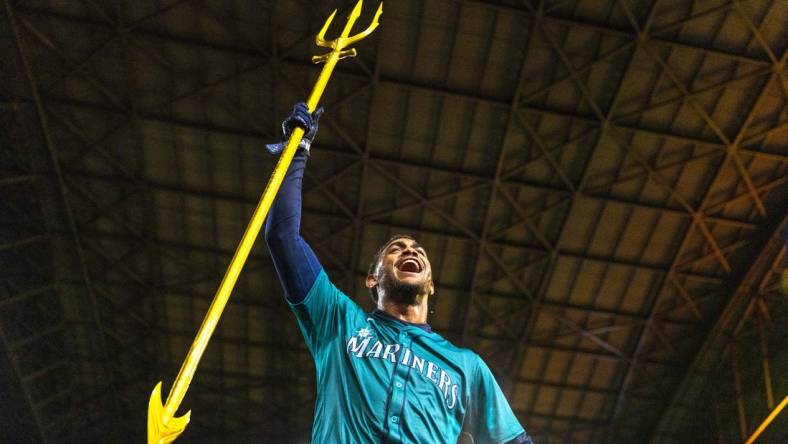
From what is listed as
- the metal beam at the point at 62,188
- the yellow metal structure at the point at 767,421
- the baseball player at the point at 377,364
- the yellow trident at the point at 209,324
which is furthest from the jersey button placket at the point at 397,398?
the yellow metal structure at the point at 767,421

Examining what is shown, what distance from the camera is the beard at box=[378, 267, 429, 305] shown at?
270 centimetres

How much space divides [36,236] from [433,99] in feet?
31.0

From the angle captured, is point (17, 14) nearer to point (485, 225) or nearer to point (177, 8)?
point (177, 8)

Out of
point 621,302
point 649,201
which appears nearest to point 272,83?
point 649,201

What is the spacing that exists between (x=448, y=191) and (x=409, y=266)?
11.1 m

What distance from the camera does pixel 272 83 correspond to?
488 inches

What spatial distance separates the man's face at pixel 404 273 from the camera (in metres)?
2.71

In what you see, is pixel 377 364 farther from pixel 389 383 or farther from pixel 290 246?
pixel 290 246

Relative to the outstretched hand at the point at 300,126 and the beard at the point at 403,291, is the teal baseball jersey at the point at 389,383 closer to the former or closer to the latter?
the beard at the point at 403,291

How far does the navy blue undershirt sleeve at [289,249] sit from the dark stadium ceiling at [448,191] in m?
9.72

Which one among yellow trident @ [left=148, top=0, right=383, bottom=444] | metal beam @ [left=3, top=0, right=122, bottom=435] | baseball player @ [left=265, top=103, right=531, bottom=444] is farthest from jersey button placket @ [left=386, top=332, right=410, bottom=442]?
metal beam @ [left=3, top=0, right=122, bottom=435]

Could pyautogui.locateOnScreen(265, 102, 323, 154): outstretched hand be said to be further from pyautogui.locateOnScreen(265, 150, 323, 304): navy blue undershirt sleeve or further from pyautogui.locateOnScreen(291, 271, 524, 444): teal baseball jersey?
pyautogui.locateOnScreen(291, 271, 524, 444): teal baseball jersey

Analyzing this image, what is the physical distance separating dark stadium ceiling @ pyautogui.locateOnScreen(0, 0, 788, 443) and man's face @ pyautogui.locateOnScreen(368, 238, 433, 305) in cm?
932

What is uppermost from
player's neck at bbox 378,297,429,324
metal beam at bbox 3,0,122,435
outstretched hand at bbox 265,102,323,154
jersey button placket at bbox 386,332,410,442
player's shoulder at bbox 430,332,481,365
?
metal beam at bbox 3,0,122,435
